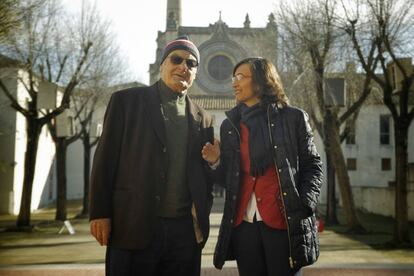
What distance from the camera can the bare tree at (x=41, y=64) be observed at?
17.0 m

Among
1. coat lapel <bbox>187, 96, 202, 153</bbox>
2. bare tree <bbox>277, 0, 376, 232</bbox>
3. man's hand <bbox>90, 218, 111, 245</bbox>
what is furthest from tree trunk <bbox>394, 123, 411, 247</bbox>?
man's hand <bbox>90, 218, 111, 245</bbox>

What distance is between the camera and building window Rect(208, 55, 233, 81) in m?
44.4

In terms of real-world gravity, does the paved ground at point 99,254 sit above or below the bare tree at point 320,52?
below

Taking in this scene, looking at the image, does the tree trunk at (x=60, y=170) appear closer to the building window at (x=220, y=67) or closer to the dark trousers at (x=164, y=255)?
the dark trousers at (x=164, y=255)

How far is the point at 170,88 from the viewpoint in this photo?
3.89 m

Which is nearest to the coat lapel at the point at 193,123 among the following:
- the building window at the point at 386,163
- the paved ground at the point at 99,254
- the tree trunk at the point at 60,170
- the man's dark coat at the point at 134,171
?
the man's dark coat at the point at 134,171

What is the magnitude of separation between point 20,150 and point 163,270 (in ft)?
81.6

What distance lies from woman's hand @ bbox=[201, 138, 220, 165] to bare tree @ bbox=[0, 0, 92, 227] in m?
14.1

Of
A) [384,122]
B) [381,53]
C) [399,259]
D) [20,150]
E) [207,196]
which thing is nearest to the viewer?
[207,196]

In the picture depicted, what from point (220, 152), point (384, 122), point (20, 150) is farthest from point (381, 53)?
point (384, 122)

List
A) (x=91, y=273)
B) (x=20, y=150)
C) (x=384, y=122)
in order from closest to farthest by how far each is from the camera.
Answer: (x=91, y=273)
(x=20, y=150)
(x=384, y=122)

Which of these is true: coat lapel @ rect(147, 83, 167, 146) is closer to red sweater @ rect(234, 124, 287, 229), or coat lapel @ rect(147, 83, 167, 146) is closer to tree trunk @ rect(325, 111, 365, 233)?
red sweater @ rect(234, 124, 287, 229)

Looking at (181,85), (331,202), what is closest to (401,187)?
(331,202)

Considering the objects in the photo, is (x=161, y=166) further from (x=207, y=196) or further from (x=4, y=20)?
(x=4, y=20)
